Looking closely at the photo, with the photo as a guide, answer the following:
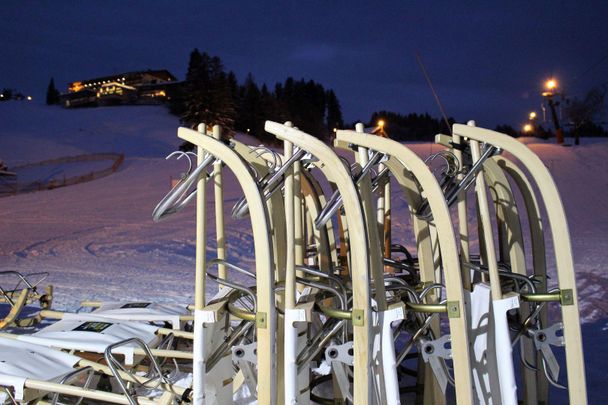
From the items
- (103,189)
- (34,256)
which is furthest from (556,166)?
(34,256)

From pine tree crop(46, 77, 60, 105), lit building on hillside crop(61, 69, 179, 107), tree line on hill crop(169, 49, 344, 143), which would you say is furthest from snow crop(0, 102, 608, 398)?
pine tree crop(46, 77, 60, 105)

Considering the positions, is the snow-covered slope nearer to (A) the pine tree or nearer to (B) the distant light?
(B) the distant light

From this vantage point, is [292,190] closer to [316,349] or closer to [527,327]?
[316,349]

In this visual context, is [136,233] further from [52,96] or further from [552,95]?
[52,96]

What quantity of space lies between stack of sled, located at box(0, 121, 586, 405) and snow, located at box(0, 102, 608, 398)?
203 cm

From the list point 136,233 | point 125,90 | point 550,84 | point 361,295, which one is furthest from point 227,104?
point 125,90

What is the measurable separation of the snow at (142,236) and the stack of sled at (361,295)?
203 centimetres

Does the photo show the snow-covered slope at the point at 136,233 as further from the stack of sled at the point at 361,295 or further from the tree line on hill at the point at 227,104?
the tree line on hill at the point at 227,104

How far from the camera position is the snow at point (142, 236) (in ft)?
31.8

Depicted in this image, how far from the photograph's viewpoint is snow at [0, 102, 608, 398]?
9680 mm

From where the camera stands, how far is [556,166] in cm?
2639

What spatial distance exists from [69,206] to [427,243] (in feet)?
63.8

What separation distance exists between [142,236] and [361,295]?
1273cm

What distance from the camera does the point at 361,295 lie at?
328 cm
